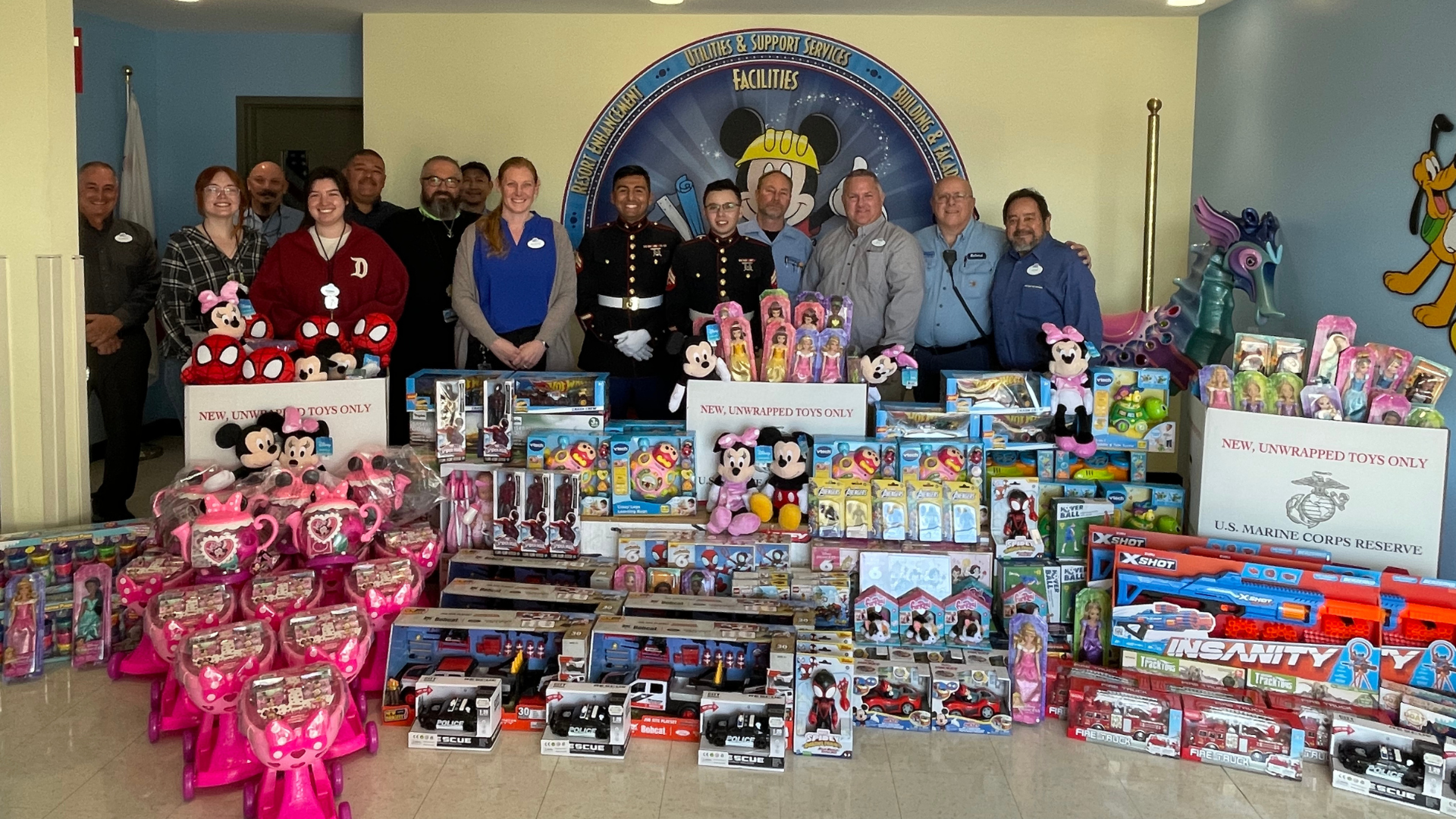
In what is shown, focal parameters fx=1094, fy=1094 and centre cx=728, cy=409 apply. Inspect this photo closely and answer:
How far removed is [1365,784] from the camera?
2939 mm

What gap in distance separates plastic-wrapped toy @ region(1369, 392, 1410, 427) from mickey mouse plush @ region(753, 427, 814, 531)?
72.1 inches

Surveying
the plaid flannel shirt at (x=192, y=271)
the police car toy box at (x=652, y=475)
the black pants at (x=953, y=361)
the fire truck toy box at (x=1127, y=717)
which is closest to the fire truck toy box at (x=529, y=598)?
the police car toy box at (x=652, y=475)

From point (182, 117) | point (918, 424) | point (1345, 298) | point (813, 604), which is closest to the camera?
point (813, 604)

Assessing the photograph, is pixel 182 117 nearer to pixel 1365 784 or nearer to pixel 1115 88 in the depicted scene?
pixel 1115 88

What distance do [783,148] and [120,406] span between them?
3790mm

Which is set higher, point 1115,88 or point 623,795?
point 1115,88

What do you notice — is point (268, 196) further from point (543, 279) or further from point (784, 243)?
point (784, 243)

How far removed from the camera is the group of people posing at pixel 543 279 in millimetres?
4418

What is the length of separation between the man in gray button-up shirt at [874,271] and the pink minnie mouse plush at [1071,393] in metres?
0.89

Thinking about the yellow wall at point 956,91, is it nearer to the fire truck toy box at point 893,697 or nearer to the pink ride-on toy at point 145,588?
the pink ride-on toy at point 145,588

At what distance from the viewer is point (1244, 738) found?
3064 millimetres

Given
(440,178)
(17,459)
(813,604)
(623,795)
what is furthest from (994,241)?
(17,459)

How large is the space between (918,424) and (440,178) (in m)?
2.74

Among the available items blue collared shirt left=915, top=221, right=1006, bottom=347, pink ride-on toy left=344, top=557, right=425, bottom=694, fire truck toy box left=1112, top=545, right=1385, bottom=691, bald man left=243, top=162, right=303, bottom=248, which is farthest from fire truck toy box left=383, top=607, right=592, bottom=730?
bald man left=243, top=162, right=303, bottom=248
